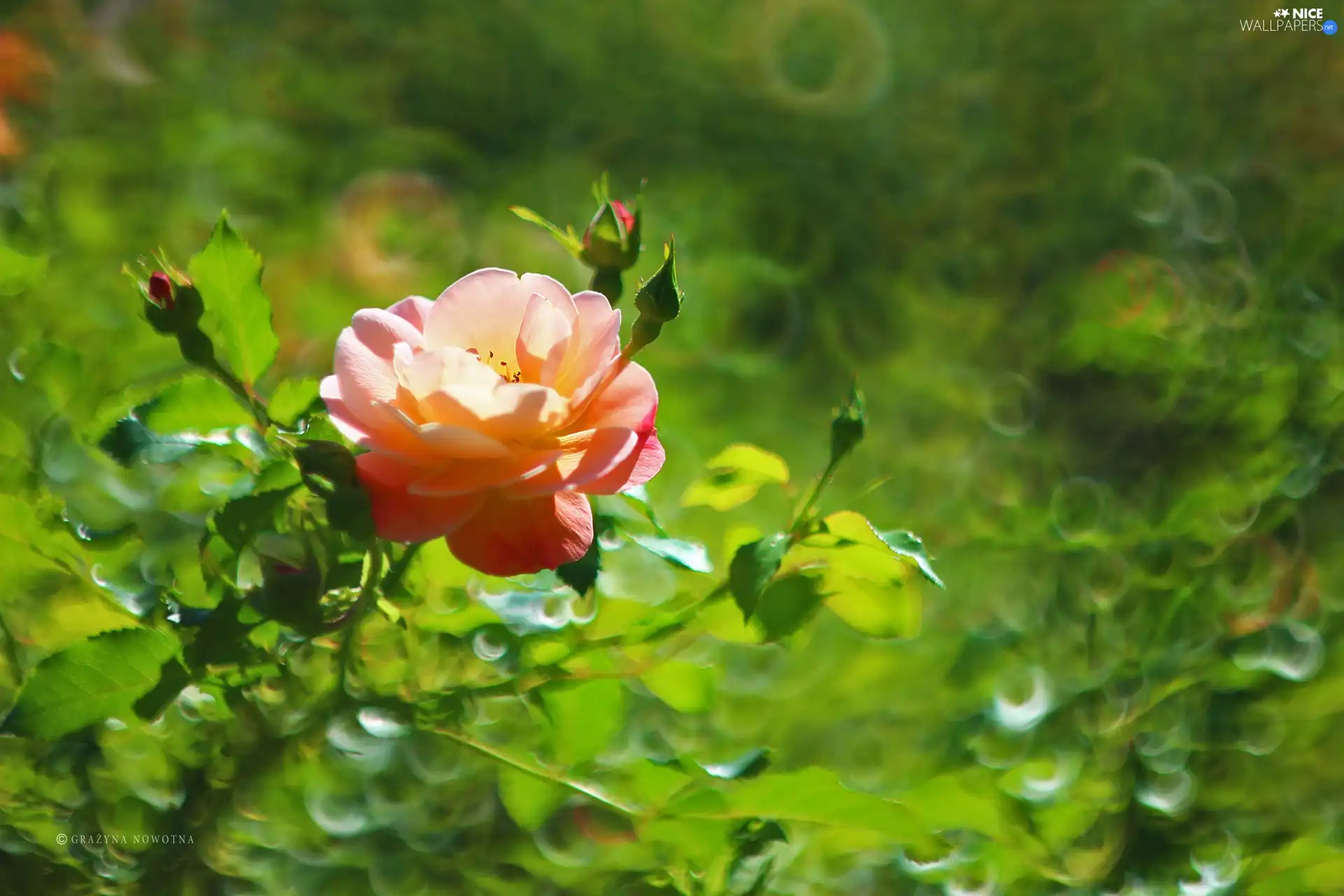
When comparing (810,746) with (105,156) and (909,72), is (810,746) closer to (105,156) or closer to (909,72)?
(105,156)

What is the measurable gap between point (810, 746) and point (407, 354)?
0.87 feet

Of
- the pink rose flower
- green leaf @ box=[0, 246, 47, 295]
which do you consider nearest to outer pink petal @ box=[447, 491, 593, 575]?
the pink rose flower

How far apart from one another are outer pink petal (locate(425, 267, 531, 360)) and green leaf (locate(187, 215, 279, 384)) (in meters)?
0.04

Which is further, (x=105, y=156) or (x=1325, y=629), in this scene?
(x=105, y=156)

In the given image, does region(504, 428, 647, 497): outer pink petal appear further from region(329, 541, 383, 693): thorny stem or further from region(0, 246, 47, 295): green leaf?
region(0, 246, 47, 295): green leaf

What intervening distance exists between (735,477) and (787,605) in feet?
0.15

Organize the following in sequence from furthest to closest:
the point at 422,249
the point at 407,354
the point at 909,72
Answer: the point at 909,72, the point at 422,249, the point at 407,354

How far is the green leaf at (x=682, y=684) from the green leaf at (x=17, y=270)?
19 cm

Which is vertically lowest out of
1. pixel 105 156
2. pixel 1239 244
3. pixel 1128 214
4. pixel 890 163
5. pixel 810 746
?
pixel 810 746

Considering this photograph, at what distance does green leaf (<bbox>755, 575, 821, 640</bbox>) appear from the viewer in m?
0.27

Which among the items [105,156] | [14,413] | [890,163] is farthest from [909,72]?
[14,413]

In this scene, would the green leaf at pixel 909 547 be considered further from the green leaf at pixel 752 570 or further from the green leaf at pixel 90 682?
the green leaf at pixel 90 682

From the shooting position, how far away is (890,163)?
49.8 inches

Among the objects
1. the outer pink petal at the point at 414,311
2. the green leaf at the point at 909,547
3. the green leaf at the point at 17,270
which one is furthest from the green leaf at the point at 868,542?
the green leaf at the point at 17,270
